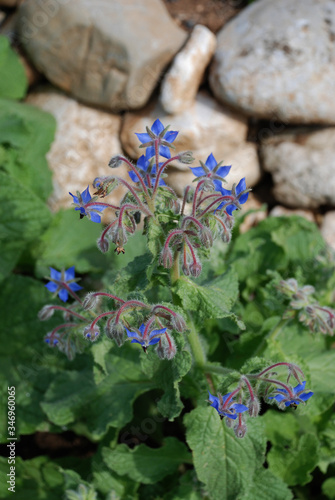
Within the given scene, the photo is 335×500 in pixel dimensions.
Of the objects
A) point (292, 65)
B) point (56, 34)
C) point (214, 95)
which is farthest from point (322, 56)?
point (56, 34)

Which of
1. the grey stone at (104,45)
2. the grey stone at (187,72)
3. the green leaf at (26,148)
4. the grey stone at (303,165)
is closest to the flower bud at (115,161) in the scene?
the green leaf at (26,148)

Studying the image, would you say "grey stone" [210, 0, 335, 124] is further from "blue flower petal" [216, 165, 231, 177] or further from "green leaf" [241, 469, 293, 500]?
"green leaf" [241, 469, 293, 500]

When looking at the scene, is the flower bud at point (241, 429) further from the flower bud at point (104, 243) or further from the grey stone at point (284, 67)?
the grey stone at point (284, 67)

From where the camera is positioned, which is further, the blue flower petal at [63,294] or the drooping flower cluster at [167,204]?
the blue flower petal at [63,294]

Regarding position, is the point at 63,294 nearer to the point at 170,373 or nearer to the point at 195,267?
the point at 170,373

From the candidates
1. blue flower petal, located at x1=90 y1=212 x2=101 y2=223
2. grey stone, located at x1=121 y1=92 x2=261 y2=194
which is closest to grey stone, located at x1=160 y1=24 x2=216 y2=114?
grey stone, located at x1=121 y1=92 x2=261 y2=194

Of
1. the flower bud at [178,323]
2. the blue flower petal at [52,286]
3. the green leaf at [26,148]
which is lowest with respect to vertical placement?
the flower bud at [178,323]
